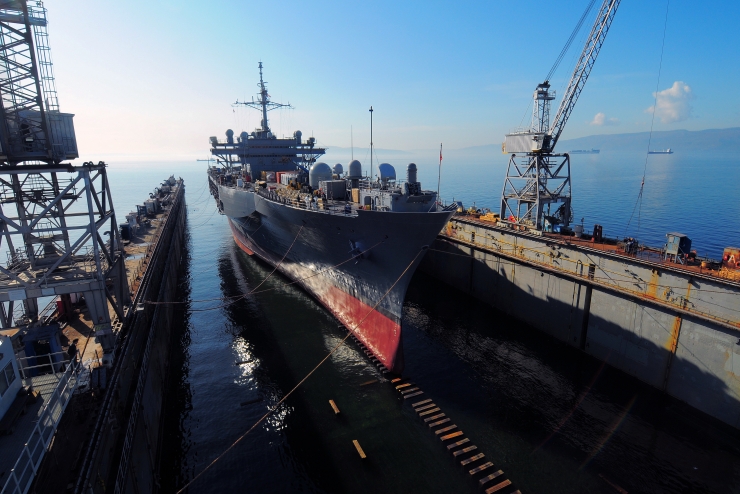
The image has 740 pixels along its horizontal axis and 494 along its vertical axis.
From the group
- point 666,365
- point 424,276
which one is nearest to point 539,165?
point 424,276

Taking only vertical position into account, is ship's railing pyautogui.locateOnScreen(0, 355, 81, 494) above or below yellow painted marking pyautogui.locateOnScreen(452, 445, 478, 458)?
above

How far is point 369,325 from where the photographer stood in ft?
69.7

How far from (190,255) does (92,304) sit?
33.8 metres

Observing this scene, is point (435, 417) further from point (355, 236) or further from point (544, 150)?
point (544, 150)

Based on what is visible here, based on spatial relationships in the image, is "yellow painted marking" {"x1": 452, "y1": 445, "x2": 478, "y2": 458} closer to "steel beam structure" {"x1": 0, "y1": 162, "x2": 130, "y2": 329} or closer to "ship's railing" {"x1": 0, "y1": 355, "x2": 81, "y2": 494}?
"ship's railing" {"x1": 0, "y1": 355, "x2": 81, "y2": 494}

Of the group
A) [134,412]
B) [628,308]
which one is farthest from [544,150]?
[134,412]

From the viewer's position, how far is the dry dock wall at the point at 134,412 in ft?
30.1

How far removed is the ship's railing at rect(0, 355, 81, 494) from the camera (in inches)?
264

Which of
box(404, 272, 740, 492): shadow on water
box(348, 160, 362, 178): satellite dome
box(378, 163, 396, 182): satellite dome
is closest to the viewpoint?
box(404, 272, 740, 492): shadow on water

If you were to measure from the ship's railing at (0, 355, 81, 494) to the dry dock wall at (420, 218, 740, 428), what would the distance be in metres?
23.6

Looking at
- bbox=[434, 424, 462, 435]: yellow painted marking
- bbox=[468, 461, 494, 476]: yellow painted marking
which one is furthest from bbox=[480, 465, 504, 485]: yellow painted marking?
bbox=[434, 424, 462, 435]: yellow painted marking

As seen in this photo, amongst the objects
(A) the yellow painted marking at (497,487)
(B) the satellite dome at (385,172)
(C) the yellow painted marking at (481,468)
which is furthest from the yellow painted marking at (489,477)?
(B) the satellite dome at (385,172)

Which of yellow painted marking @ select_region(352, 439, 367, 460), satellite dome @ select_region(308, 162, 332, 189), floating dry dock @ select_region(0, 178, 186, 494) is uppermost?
satellite dome @ select_region(308, 162, 332, 189)

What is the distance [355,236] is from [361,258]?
1.31 metres
